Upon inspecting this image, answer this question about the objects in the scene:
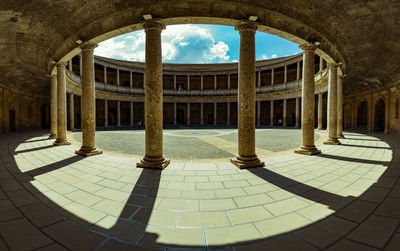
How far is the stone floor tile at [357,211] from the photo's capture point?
2.63 metres

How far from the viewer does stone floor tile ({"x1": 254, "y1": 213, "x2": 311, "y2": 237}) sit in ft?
7.68

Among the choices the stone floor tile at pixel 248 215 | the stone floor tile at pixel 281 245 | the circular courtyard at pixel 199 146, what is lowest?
the stone floor tile at pixel 248 215

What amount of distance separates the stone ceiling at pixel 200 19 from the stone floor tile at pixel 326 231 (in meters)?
6.18

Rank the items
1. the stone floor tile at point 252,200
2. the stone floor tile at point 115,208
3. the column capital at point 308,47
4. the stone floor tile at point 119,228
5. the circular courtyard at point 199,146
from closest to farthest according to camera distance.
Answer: the stone floor tile at point 119,228, the stone floor tile at point 115,208, the stone floor tile at point 252,200, the circular courtyard at point 199,146, the column capital at point 308,47

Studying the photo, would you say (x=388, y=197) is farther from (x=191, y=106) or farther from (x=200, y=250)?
(x=191, y=106)

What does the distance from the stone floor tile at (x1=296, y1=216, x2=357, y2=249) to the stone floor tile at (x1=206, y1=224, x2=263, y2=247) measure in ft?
2.09

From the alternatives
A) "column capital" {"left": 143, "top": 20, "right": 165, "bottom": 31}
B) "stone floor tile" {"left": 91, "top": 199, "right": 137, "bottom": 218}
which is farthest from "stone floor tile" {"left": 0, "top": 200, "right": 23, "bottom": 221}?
"column capital" {"left": 143, "top": 20, "right": 165, "bottom": 31}

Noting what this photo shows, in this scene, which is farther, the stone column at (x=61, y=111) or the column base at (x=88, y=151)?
the stone column at (x=61, y=111)

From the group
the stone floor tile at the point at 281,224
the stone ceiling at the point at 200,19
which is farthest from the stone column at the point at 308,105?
the stone floor tile at the point at 281,224

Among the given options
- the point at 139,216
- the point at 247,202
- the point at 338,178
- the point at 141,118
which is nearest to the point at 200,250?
the point at 139,216

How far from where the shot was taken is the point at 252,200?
3240 millimetres

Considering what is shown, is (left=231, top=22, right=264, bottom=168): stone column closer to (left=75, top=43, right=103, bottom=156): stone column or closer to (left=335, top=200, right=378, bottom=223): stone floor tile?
(left=335, top=200, right=378, bottom=223): stone floor tile

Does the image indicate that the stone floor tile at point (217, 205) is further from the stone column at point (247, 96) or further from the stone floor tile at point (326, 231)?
the stone column at point (247, 96)

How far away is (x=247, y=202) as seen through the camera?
3.16 meters
